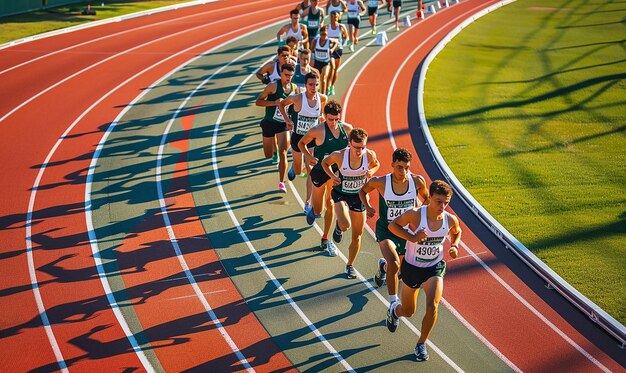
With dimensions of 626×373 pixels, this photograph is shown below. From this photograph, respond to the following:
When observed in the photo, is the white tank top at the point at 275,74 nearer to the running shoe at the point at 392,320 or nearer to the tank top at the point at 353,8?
the running shoe at the point at 392,320

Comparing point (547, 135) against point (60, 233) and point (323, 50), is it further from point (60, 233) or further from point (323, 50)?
point (60, 233)

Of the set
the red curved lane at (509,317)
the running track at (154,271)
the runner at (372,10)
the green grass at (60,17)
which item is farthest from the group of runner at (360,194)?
the green grass at (60,17)

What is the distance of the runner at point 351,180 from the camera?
10812 millimetres

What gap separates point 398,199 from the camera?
9758mm

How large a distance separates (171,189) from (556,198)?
7113 millimetres

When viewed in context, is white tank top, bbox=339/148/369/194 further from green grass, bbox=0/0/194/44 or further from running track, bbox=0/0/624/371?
green grass, bbox=0/0/194/44

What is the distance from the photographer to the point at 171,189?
14766 millimetres

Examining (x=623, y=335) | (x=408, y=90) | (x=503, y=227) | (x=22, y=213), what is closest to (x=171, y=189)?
(x=22, y=213)

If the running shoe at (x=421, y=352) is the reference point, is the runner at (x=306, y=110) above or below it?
above

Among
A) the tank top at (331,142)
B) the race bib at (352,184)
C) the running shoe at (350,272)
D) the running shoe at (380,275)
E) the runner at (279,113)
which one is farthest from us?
the runner at (279,113)

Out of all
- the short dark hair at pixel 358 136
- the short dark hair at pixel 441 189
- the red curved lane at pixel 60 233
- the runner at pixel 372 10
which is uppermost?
the short dark hair at pixel 358 136

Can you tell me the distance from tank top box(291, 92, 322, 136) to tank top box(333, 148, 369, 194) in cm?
229

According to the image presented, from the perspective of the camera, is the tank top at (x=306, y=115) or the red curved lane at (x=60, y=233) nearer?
the red curved lane at (x=60, y=233)

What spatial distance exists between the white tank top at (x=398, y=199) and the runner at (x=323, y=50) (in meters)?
9.47
